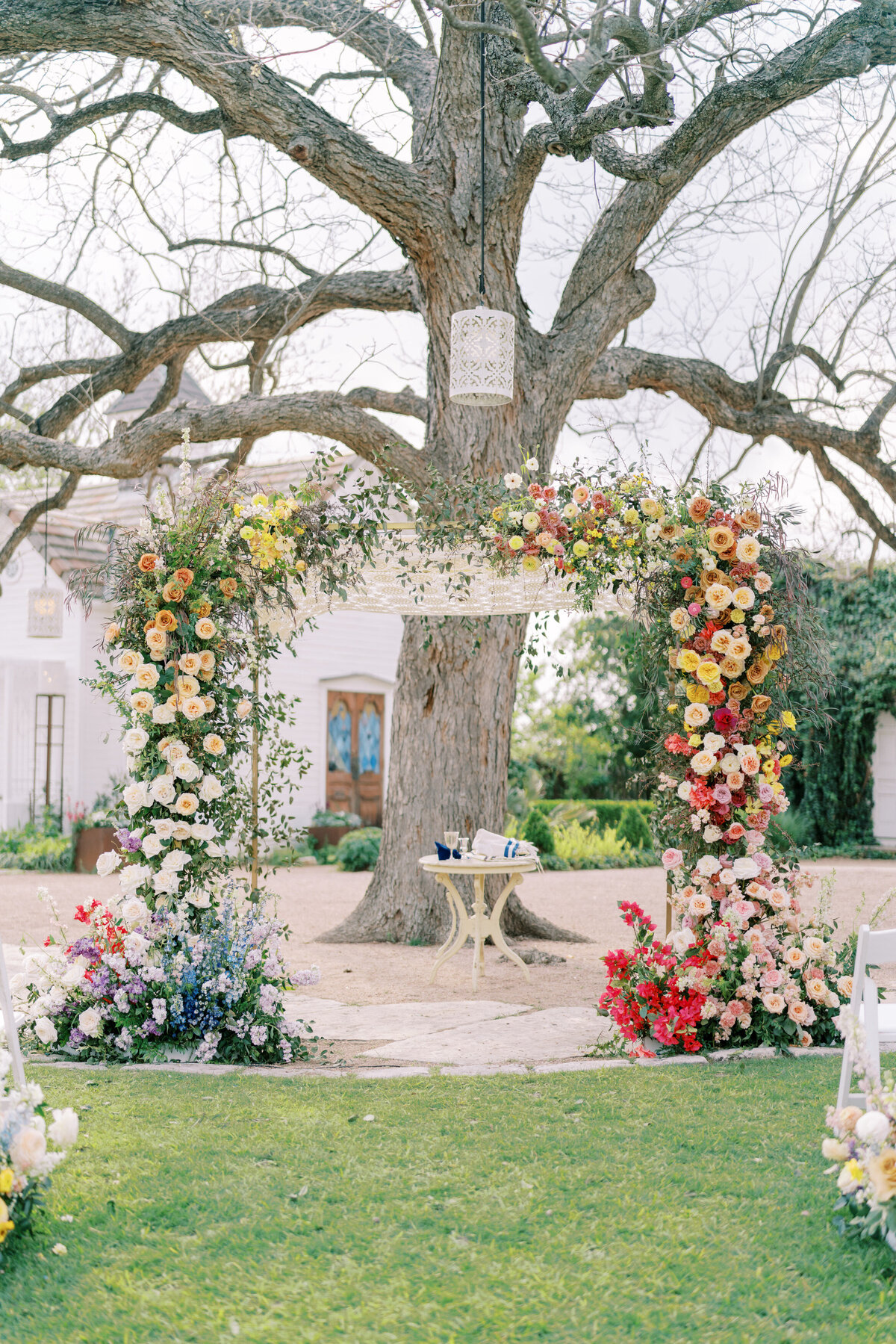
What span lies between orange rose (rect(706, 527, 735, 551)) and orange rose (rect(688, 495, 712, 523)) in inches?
5.6

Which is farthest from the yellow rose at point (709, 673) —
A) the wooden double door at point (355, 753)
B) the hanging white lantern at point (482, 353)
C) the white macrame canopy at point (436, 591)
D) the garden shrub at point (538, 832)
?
the wooden double door at point (355, 753)

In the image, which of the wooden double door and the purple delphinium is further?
the wooden double door

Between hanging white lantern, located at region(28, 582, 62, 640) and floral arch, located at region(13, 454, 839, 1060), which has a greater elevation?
hanging white lantern, located at region(28, 582, 62, 640)

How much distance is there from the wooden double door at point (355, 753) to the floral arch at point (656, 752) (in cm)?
1157

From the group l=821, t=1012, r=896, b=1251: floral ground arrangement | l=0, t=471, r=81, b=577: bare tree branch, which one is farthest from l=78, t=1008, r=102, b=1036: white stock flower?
l=0, t=471, r=81, b=577: bare tree branch

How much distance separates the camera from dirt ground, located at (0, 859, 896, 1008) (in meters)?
8.02

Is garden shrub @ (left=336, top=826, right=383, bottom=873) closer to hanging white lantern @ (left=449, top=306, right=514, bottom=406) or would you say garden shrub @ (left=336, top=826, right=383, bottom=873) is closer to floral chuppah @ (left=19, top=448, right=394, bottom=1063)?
floral chuppah @ (left=19, top=448, right=394, bottom=1063)

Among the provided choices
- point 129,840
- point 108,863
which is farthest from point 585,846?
point 108,863

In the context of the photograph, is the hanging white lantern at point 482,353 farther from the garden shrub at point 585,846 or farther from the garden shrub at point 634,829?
the garden shrub at point 634,829

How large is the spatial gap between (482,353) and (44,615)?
850 centimetres

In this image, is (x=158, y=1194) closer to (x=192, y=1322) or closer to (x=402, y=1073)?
(x=192, y=1322)

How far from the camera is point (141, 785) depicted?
6230mm

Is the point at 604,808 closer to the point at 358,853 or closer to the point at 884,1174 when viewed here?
the point at 358,853

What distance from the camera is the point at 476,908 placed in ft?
27.2
